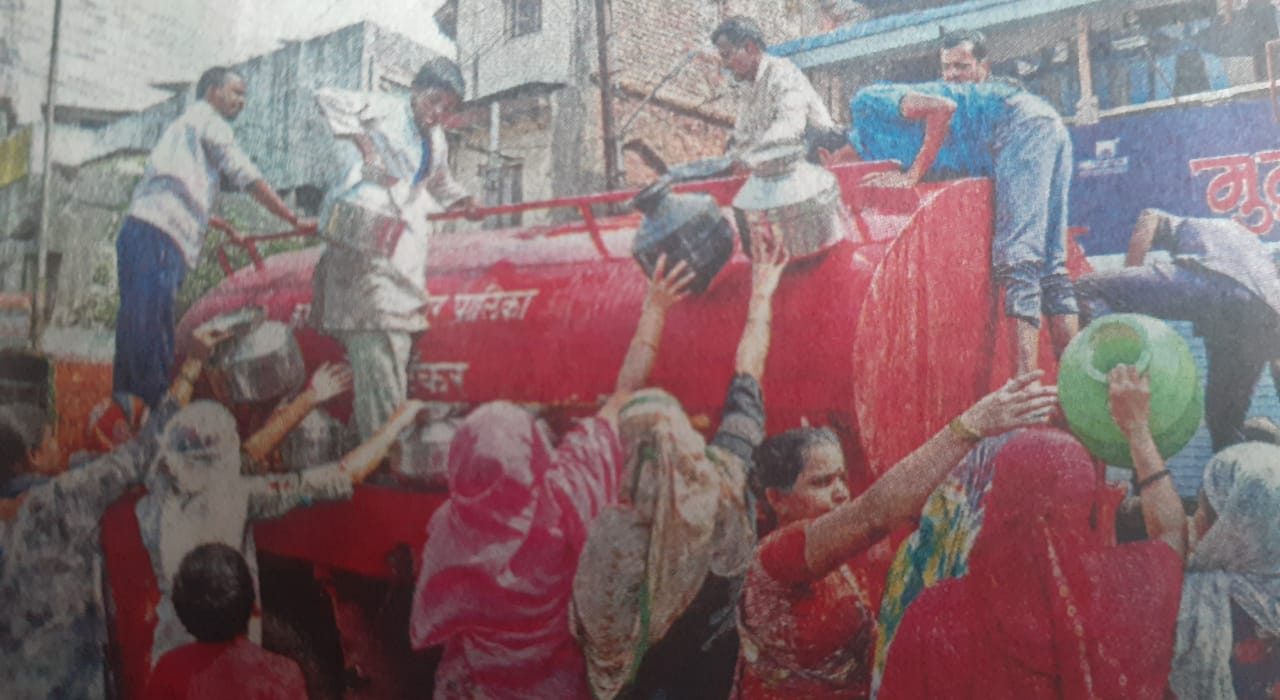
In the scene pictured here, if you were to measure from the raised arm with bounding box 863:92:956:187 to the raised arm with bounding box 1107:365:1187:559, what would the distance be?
2.30ft

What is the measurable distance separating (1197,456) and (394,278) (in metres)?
2.42

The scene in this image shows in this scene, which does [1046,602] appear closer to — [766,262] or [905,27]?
[766,262]

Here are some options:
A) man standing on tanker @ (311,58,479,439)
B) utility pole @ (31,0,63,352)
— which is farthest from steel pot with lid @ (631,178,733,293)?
utility pole @ (31,0,63,352)

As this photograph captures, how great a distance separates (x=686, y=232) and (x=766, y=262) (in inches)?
10.1

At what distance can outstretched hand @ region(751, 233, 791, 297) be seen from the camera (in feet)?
9.41

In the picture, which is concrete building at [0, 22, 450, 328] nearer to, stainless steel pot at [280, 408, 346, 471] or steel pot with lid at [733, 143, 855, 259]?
stainless steel pot at [280, 408, 346, 471]

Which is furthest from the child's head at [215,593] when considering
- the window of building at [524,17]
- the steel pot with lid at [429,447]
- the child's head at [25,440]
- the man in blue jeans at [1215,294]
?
the man in blue jeans at [1215,294]

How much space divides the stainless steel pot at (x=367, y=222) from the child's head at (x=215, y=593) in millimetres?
1155

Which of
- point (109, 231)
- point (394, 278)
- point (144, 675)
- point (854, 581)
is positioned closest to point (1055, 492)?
point (854, 581)

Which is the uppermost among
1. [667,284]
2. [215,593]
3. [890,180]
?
[890,180]

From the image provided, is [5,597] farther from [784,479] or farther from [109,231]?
[784,479]

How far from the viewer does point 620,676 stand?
294cm

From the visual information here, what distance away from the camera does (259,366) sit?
371 cm

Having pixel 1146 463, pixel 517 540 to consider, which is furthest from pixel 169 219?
pixel 1146 463
